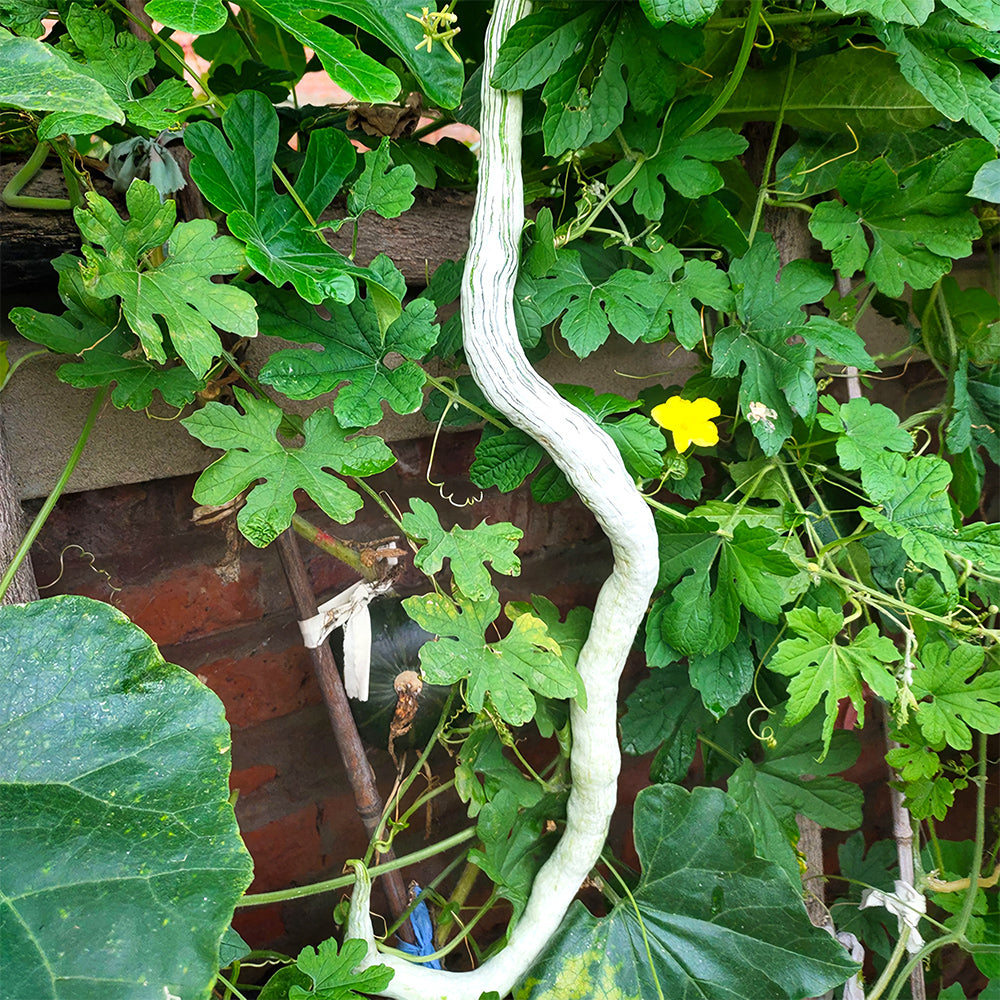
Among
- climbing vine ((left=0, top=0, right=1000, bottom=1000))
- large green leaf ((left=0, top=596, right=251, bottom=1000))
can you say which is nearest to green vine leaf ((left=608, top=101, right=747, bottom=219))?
climbing vine ((left=0, top=0, right=1000, bottom=1000))

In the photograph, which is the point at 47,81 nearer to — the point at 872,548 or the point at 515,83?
the point at 515,83

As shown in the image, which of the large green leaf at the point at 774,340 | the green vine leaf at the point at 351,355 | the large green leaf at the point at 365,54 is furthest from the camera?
the large green leaf at the point at 774,340

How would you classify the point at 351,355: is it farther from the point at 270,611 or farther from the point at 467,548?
the point at 270,611

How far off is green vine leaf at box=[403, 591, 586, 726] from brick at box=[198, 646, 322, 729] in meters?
0.29

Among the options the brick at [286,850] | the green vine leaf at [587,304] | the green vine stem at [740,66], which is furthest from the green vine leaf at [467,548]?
the brick at [286,850]

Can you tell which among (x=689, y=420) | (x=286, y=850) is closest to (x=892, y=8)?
(x=689, y=420)

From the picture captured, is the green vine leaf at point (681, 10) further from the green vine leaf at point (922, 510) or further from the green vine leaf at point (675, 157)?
the green vine leaf at point (922, 510)

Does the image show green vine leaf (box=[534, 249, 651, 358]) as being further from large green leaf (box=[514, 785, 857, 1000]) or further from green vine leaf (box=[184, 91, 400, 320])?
large green leaf (box=[514, 785, 857, 1000])

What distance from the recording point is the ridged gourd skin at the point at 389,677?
88cm

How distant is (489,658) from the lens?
688mm

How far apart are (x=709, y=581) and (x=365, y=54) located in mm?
528

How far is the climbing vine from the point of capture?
1.88 feet

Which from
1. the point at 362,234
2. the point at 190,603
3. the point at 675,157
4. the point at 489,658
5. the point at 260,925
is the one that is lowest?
the point at 260,925

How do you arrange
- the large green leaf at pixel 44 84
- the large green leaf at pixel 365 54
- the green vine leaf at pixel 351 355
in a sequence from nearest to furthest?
the large green leaf at pixel 44 84 < the large green leaf at pixel 365 54 < the green vine leaf at pixel 351 355
